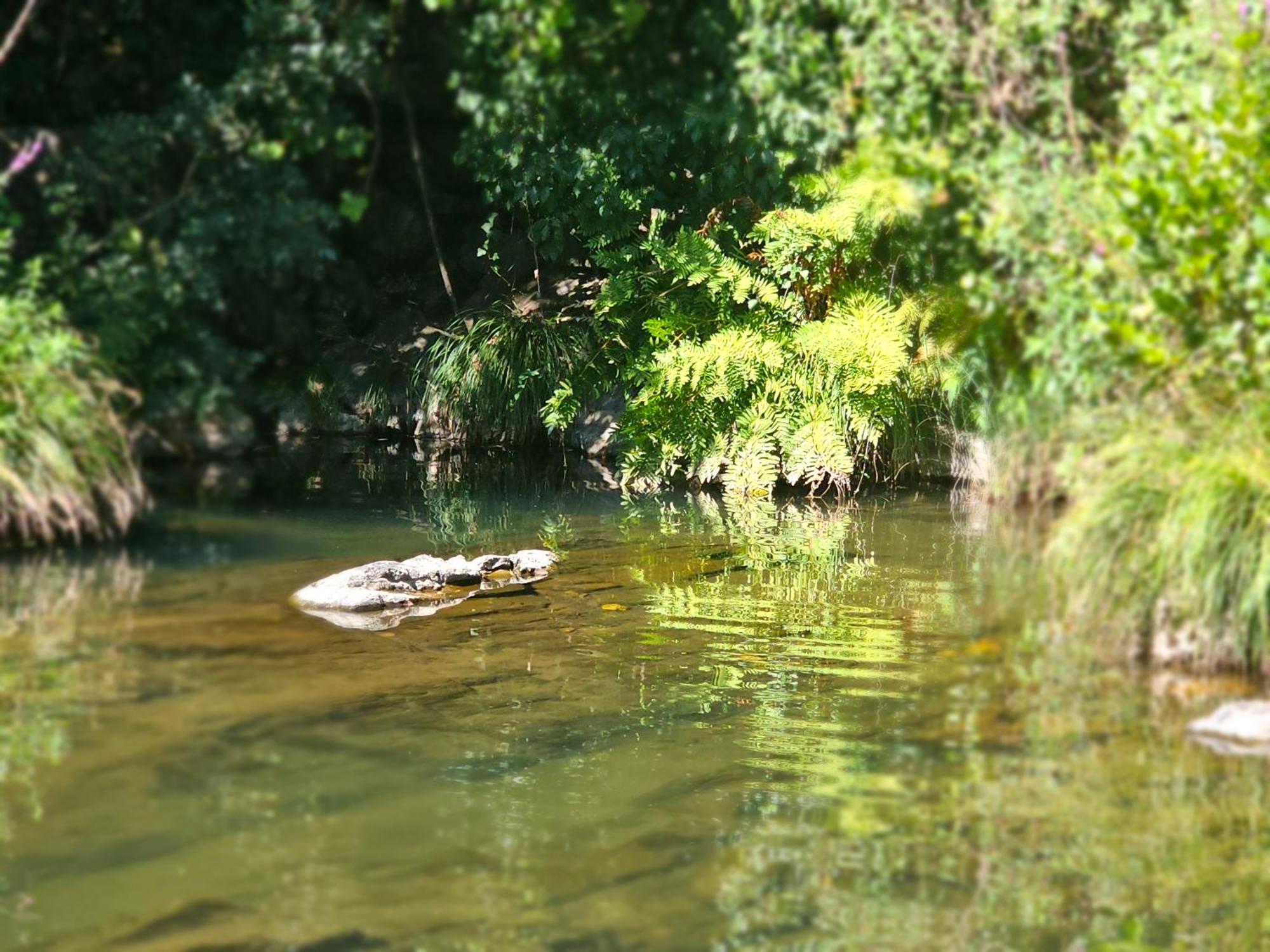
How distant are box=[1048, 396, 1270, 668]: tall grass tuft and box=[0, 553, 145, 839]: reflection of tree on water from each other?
3.97 metres

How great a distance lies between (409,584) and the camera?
7.60 m

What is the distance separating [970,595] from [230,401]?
4015mm

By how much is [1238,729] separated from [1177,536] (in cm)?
74

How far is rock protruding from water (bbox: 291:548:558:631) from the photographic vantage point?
278 inches

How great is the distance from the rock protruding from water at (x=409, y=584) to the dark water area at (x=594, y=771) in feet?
0.55

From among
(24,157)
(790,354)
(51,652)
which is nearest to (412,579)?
(51,652)

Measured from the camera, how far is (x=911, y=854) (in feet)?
14.2

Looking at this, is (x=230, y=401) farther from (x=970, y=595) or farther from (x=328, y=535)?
(x=970, y=595)

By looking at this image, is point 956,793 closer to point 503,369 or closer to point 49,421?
point 49,421

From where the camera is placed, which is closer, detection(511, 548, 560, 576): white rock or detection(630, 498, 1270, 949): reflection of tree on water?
detection(630, 498, 1270, 949): reflection of tree on water

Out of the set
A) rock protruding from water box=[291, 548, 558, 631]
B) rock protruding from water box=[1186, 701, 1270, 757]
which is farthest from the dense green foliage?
rock protruding from water box=[291, 548, 558, 631]

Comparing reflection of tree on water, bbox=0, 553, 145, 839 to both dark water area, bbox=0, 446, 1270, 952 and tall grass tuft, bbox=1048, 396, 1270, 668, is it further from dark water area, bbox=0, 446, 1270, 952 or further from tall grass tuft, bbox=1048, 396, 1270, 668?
tall grass tuft, bbox=1048, 396, 1270, 668

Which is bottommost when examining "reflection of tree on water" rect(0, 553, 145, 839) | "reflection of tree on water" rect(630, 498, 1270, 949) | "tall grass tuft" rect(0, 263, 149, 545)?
"reflection of tree on water" rect(630, 498, 1270, 949)

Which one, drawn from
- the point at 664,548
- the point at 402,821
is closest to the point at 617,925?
the point at 402,821
